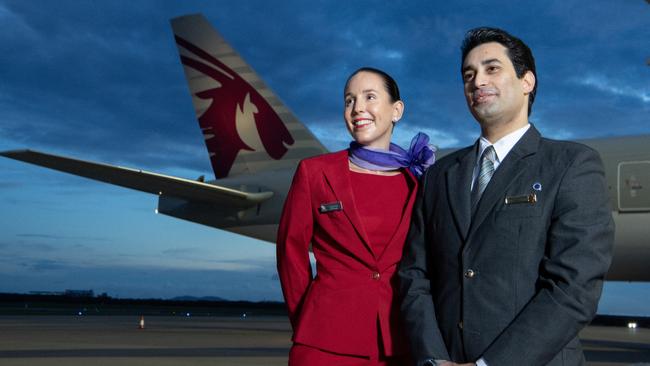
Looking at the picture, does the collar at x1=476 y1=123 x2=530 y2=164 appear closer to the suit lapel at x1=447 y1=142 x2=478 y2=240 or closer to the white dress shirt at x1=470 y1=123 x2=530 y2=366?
the white dress shirt at x1=470 y1=123 x2=530 y2=366

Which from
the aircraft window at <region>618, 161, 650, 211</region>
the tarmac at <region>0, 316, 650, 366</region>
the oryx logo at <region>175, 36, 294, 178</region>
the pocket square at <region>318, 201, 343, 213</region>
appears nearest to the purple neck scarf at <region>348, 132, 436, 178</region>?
the pocket square at <region>318, 201, 343, 213</region>

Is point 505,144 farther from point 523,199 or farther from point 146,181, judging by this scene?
point 146,181

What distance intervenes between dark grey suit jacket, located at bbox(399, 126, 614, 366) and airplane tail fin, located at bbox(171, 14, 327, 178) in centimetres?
1674

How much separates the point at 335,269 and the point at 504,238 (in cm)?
81

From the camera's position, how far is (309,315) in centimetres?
307

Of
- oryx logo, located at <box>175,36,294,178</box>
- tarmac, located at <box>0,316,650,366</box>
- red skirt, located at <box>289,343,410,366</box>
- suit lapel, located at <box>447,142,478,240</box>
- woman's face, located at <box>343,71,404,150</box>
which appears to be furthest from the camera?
oryx logo, located at <box>175,36,294,178</box>

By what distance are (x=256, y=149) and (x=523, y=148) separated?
1745 centimetres

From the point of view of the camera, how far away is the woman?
9.98 feet

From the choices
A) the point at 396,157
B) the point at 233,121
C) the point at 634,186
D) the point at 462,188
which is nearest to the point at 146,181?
the point at 233,121

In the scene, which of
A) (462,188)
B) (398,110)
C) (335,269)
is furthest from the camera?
(398,110)

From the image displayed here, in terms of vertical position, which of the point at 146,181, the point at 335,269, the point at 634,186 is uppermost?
the point at 146,181

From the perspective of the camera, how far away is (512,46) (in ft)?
9.28

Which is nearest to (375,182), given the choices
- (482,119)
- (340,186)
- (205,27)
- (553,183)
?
(340,186)

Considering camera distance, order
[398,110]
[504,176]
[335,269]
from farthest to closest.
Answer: [398,110], [335,269], [504,176]
